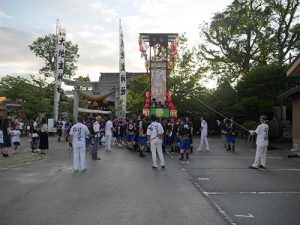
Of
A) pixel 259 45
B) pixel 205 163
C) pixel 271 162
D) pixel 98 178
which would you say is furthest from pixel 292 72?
pixel 259 45

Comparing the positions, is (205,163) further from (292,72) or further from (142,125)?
(292,72)

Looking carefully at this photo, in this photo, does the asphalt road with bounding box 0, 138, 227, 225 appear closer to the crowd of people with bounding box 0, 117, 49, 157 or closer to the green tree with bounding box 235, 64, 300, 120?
the crowd of people with bounding box 0, 117, 49, 157

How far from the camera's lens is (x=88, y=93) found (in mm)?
34344

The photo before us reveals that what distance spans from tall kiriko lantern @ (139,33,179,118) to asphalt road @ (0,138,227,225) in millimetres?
14851

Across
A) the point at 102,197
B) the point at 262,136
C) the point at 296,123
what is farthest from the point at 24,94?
the point at 102,197

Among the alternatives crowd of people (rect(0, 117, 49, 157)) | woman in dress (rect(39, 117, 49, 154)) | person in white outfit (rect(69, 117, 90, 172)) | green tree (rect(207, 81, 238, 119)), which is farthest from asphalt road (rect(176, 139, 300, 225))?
green tree (rect(207, 81, 238, 119))

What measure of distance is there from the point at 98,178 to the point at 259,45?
28822 millimetres

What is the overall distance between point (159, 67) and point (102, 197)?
21.3 meters

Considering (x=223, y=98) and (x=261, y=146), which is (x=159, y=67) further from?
(x=261, y=146)

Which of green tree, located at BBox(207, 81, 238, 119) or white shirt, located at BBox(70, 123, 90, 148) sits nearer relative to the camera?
white shirt, located at BBox(70, 123, 90, 148)

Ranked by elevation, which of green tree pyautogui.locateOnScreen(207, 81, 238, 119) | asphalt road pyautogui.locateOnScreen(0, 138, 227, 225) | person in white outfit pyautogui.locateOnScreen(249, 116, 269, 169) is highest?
green tree pyautogui.locateOnScreen(207, 81, 238, 119)

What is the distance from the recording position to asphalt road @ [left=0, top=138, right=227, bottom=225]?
20.6 feet

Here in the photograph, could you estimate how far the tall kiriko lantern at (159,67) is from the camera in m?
27.5

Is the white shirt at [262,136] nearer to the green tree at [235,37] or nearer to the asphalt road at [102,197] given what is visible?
the asphalt road at [102,197]
